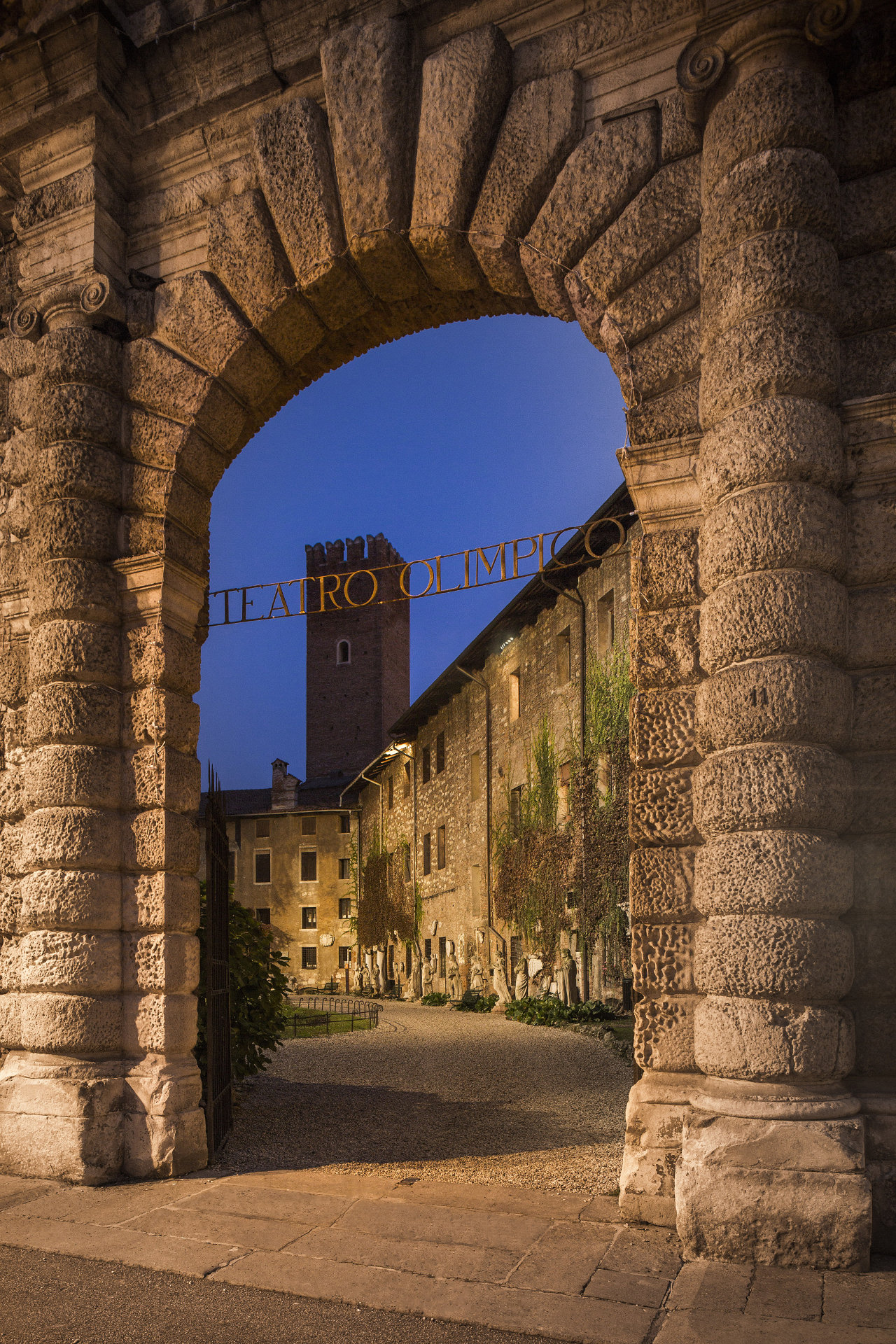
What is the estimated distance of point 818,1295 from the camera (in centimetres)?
290

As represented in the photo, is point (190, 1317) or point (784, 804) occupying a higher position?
point (784, 804)

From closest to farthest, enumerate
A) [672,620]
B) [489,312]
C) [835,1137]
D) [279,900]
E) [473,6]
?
1. [835,1137]
2. [672,620]
3. [473,6]
4. [489,312]
5. [279,900]

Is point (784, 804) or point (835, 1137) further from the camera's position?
point (784, 804)

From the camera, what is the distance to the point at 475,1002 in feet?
65.1

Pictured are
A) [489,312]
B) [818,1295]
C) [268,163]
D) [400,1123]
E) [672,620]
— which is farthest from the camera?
[400,1123]

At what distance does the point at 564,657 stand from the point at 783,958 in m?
13.6

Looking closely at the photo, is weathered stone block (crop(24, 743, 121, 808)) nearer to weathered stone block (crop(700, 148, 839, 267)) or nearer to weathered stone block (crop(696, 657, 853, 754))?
weathered stone block (crop(696, 657, 853, 754))

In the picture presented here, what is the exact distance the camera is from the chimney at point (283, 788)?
37719 mm

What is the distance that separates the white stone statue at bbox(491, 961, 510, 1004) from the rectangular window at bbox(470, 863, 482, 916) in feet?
4.51

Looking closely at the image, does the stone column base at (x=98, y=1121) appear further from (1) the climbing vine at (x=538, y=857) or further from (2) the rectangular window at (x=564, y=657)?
(2) the rectangular window at (x=564, y=657)

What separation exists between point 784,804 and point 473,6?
3918 mm

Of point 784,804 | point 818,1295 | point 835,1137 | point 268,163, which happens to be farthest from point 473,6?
point 818,1295

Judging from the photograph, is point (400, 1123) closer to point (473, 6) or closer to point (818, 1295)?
point (818, 1295)

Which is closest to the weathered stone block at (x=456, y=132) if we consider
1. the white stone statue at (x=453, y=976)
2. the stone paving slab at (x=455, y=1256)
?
the stone paving slab at (x=455, y=1256)
